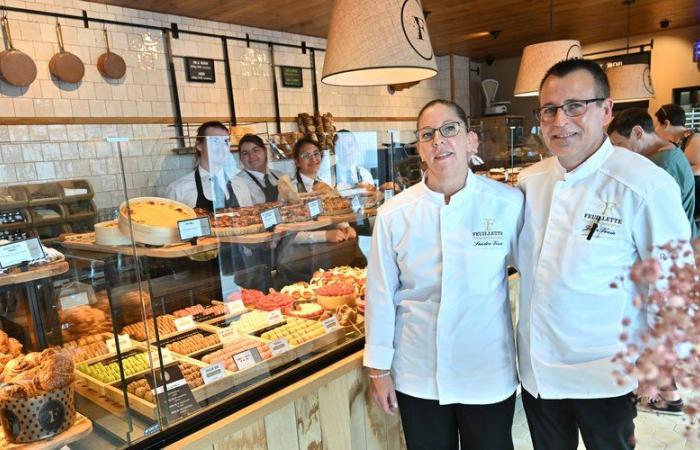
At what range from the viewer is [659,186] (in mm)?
1400

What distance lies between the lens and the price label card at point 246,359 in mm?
1777

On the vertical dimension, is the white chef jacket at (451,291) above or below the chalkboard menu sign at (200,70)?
below

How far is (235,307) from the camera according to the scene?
2.33 meters

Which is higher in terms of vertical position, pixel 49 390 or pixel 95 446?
pixel 49 390

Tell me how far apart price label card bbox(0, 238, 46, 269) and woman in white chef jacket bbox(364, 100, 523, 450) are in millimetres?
1182

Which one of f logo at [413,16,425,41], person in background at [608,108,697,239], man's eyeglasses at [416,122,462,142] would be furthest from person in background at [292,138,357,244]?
person in background at [608,108,697,239]

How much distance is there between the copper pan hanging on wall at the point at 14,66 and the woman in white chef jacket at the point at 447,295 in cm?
365

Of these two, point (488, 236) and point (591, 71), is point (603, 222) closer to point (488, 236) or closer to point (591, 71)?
point (488, 236)

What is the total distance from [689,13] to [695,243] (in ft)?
23.7

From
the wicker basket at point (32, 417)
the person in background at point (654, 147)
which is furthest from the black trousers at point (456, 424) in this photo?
the person in background at point (654, 147)

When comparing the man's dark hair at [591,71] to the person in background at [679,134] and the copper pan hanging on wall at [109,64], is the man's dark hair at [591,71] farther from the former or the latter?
the copper pan hanging on wall at [109,64]

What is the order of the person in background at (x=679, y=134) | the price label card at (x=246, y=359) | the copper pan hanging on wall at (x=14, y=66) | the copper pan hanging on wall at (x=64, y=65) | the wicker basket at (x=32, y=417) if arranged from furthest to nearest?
1. the person in background at (x=679, y=134)
2. the copper pan hanging on wall at (x=64, y=65)
3. the copper pan hanging on wall at (x=14, y=66)
4. the price label card at (x=246, y=359)
5. the wicker basket at (x=32, y=417)

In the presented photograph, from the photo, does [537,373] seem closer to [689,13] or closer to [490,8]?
[490,8]

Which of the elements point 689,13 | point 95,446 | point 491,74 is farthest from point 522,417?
point 491,74
